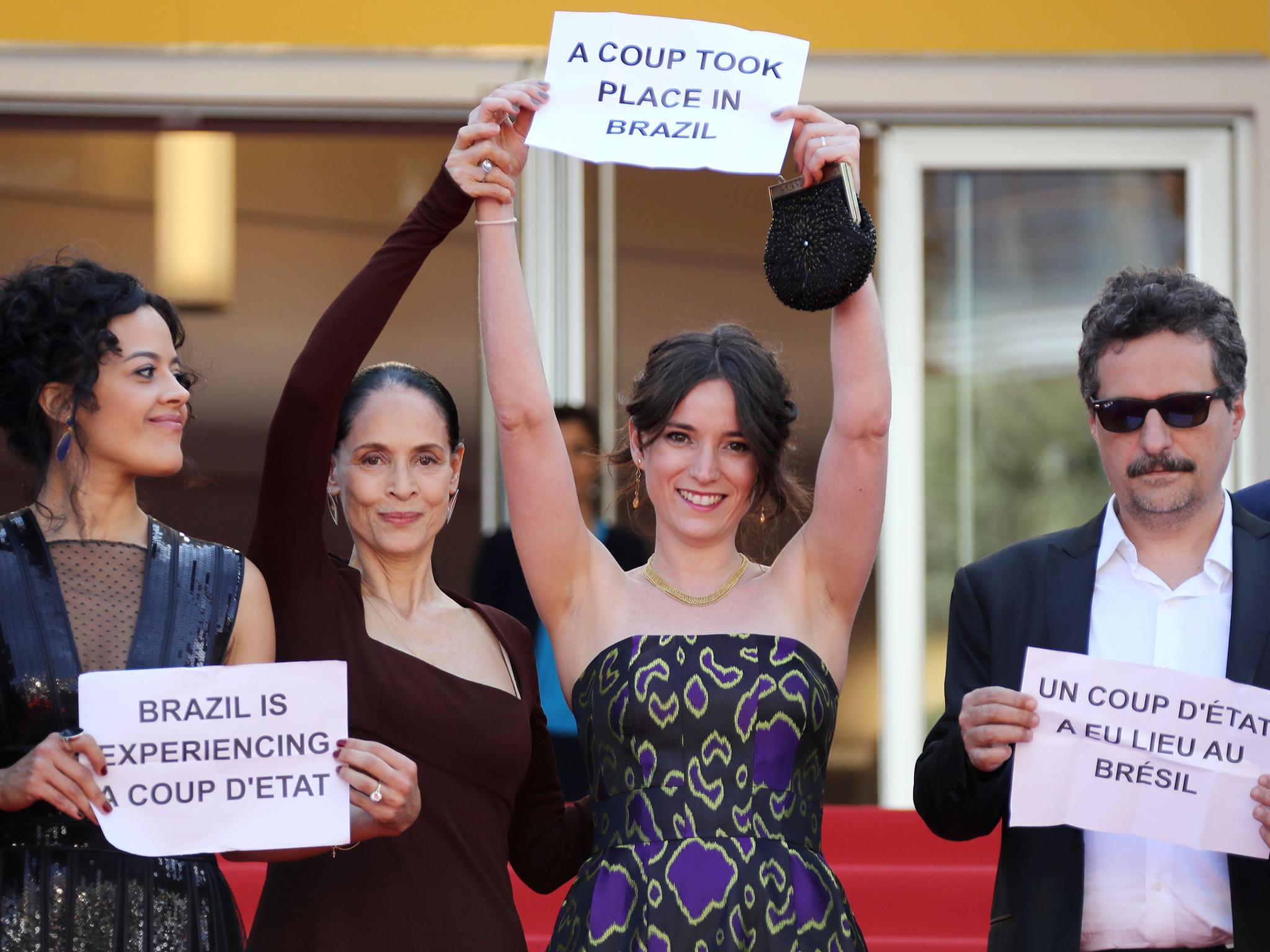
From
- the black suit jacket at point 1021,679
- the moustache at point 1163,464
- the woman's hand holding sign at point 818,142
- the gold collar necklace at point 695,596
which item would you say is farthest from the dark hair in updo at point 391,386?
the moustache at point 1163,464

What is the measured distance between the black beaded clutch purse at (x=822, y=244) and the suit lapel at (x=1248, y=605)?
0.82 meters

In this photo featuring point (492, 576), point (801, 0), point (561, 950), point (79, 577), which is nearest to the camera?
point (79, 577)

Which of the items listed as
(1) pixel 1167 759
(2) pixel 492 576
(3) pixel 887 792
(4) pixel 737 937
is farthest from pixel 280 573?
(3) pixel 887 792

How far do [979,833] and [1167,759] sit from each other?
1.33 ft

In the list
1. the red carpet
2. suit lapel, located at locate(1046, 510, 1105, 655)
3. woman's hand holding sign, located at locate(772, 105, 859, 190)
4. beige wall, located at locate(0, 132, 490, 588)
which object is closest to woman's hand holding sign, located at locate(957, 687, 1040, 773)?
suit lapel, located at locate(1046, 510, 1105, 655)

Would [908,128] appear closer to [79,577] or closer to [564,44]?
[564,44]

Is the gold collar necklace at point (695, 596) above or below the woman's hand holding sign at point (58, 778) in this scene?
above

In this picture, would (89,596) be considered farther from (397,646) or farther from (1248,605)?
(1248,605)

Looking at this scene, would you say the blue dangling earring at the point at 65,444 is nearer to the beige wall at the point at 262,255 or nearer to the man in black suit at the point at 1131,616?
the man in black suit at the point at 1131,616

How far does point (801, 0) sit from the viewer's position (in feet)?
18.4

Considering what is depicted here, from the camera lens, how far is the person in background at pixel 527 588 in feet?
16.5

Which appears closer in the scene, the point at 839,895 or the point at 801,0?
the point at 839,895

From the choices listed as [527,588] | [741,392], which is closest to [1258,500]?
[741,392]

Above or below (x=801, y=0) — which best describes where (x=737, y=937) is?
below
